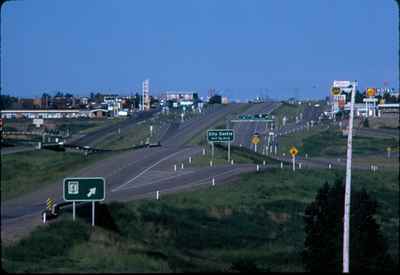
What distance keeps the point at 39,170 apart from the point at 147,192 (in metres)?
10.9

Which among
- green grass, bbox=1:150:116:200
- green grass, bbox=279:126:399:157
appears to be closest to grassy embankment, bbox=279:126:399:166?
green grass, bbox=279:126:399:157

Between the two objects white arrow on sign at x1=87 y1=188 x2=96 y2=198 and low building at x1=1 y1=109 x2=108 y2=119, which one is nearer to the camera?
white arrow on sign at x1=87 y1=188 x2=96 y2=198

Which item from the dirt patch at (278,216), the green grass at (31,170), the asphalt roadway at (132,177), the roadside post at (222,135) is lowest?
the dirt patch at (278,216)

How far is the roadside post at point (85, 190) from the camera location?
2023cm

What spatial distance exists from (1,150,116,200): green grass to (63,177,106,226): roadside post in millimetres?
1709

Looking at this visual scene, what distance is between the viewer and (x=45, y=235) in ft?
54.1

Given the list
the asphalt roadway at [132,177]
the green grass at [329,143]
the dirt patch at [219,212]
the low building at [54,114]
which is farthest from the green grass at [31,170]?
the green grass at [329,143]

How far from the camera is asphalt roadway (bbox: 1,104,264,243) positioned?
27.0 m

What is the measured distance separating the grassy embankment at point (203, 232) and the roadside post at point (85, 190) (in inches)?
33.7

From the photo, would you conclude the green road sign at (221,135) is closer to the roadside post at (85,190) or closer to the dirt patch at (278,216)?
the dirt patch at (278,216)

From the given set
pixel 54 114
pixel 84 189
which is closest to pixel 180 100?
pixel 54 114

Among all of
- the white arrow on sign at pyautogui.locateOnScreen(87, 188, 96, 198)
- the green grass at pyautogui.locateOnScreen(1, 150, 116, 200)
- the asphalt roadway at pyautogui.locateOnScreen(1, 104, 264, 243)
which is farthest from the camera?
the asphalt roadway at pyautogui.locateOnScreen(1, 104, 264, 243)

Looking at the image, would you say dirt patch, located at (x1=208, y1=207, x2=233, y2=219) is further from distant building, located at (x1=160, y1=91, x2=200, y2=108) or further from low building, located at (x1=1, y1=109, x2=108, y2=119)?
distant building, located at (x1=160, y1=91, x2=200, y2=108)

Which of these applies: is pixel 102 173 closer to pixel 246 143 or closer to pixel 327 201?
pixel 327 201
